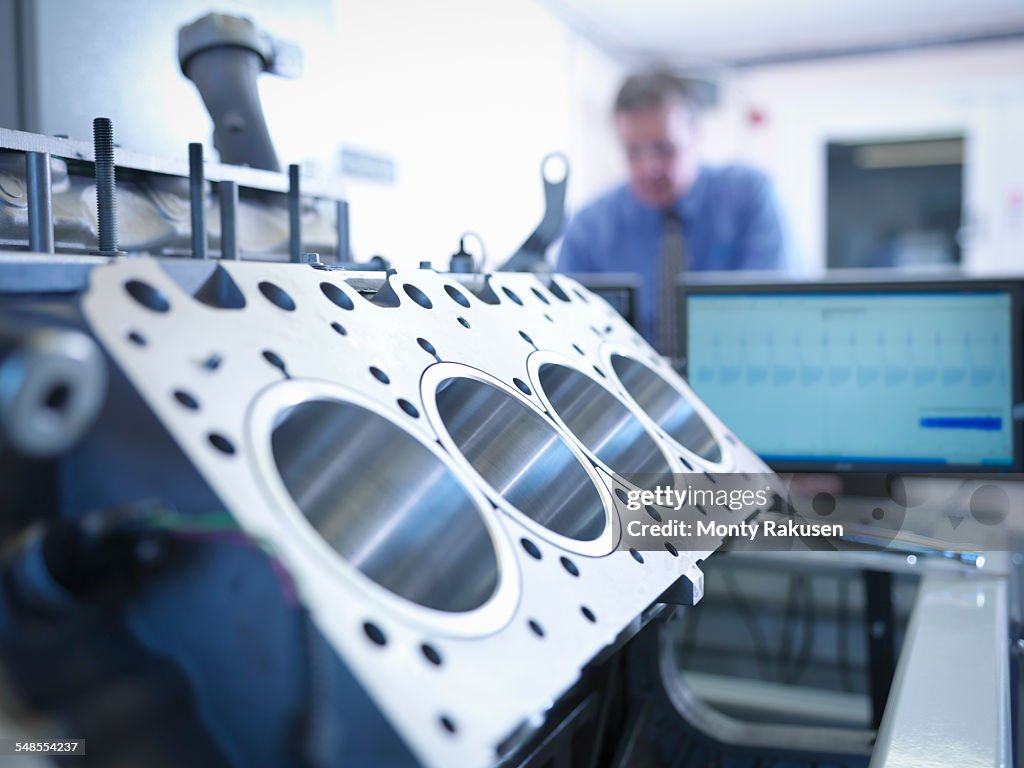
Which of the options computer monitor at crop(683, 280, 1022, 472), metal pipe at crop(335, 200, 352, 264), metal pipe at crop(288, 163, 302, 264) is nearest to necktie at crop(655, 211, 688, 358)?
computer monitor at crop(683, 280, 1022, 472)

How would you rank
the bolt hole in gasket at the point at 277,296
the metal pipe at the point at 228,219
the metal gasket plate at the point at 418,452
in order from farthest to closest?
1. the metal pipe at the point at 228,219
2. the bolt hole in gasket at the point at 277,296
3. the metal gasket plate at the point at 418,452

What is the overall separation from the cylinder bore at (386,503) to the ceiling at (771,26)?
A: 3791 millimetres

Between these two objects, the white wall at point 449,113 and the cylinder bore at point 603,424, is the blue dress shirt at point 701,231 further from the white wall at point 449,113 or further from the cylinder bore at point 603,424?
the cylinder bore at point 603,424

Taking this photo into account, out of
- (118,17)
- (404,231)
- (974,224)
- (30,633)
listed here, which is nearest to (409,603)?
(30,633)

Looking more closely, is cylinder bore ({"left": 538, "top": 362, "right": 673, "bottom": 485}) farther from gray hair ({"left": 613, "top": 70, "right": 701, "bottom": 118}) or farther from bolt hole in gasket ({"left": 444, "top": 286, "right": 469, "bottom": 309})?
gray hair ({"left": 613, "top": 70, "right": 701, "bottom": 118})

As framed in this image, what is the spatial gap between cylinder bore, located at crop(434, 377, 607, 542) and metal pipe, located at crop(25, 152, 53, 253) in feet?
1.16

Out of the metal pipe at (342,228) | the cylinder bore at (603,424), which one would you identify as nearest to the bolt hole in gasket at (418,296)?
the cylinder bore at (603,424)

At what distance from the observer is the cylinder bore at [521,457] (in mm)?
633

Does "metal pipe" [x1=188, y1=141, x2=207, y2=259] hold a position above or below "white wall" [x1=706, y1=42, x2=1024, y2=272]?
below

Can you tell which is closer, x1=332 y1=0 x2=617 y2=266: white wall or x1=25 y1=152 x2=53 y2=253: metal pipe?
x1=25 y1=152 x2=53 y2=253: metal pipe

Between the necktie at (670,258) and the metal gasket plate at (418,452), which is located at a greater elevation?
the necktie at (670,258)

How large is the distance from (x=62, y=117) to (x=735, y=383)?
3.07ft

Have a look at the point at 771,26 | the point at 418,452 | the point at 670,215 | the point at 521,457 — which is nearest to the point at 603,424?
the point at 521,457

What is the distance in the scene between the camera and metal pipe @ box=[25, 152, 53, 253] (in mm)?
725
